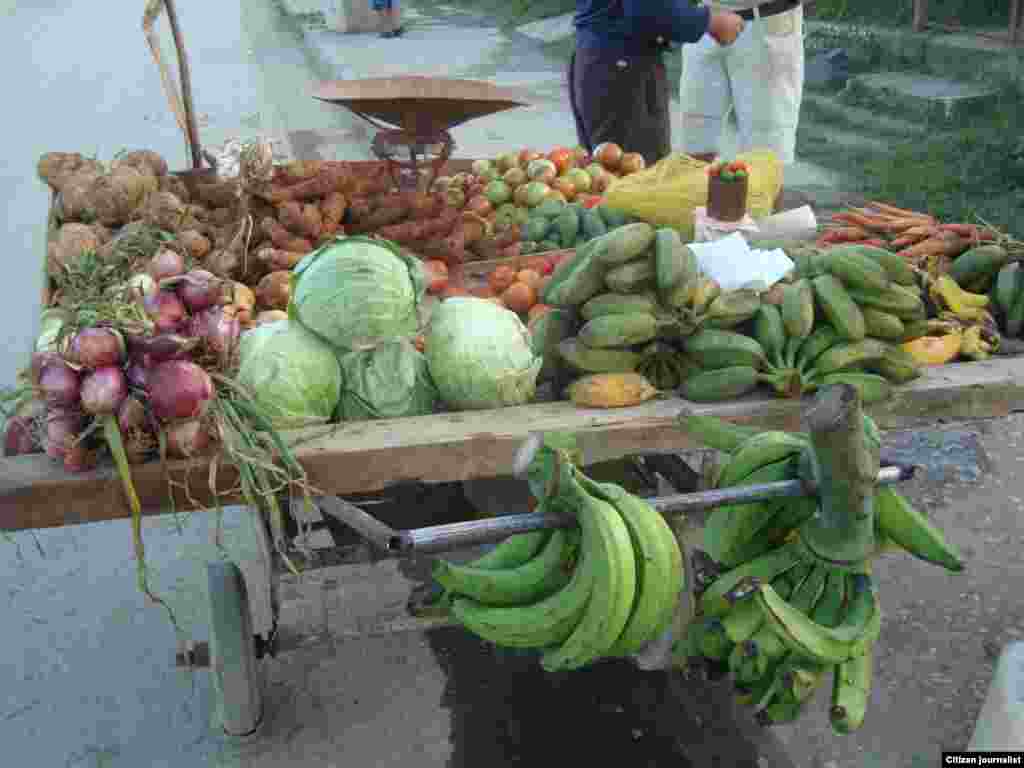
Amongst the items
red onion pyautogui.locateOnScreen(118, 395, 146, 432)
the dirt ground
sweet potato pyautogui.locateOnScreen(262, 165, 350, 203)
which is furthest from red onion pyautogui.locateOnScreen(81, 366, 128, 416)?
sweet potato pyautogui.locateOnScreen(262, 165, 350, 203)

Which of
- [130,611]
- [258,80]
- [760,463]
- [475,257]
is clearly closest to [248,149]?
[475,257]

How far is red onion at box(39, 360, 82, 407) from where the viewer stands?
1.75 m

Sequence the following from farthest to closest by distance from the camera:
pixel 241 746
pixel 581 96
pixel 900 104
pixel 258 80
A: pixel 258 80 < pixel 900 104 < pixel 581 96 < pixel 241 746

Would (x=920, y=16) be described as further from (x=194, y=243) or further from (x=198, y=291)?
(x=198, y=291)

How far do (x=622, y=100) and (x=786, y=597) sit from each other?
12.2 feet

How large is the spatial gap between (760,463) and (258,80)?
457 inches

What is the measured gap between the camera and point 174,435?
6.03 feet

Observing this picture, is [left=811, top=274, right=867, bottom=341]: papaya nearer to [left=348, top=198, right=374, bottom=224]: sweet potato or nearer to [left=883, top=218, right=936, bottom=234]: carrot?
[left=883, top=218, right=936, bottom=234]: carrot

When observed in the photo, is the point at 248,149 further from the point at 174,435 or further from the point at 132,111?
the point at 132,111

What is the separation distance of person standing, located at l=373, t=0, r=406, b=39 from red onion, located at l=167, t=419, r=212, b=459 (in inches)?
563

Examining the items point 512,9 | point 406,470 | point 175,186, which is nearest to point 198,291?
point 406,470

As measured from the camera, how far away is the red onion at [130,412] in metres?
1.79

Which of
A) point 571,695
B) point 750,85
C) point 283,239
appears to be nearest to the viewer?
point 571,695

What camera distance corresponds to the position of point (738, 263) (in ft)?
8.24
